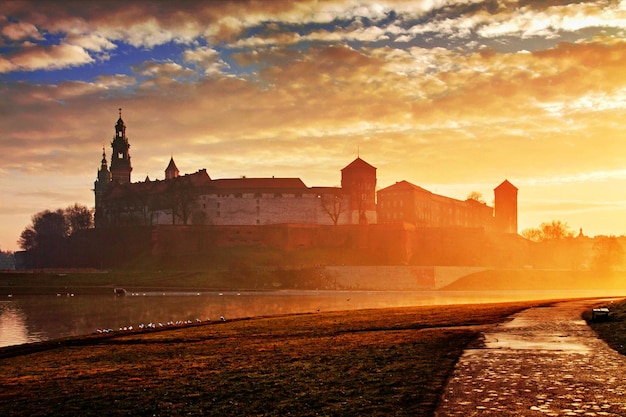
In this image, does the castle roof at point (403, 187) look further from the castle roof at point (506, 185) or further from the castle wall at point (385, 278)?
the castle wall at point (385, 278)

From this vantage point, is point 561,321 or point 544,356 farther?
point 561,321

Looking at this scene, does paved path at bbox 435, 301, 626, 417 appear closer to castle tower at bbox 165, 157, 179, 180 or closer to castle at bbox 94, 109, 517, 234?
castle at bbox 94, 109, 517, 234

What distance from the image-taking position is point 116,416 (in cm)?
952

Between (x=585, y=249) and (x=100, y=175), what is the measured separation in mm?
95546

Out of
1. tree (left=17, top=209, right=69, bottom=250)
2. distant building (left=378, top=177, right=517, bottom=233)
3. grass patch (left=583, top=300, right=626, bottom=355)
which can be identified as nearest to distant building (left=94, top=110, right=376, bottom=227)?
distant building (left=378, top=177, right=517, bottom=233)

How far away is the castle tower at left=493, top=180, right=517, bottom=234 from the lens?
137 metres

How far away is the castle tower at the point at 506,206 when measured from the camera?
449ft

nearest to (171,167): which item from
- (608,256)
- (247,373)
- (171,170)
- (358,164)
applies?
(171,170)

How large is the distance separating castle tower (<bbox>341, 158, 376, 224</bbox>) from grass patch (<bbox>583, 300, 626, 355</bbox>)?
269 feet

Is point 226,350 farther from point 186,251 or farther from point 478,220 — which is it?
point 478,220

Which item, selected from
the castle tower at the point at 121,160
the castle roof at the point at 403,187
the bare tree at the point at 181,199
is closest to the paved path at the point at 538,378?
the bare tree at the point at 181,199

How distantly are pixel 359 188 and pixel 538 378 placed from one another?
94.1m

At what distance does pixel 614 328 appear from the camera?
16750mm

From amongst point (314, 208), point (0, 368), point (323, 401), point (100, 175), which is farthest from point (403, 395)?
point (100, 175)
